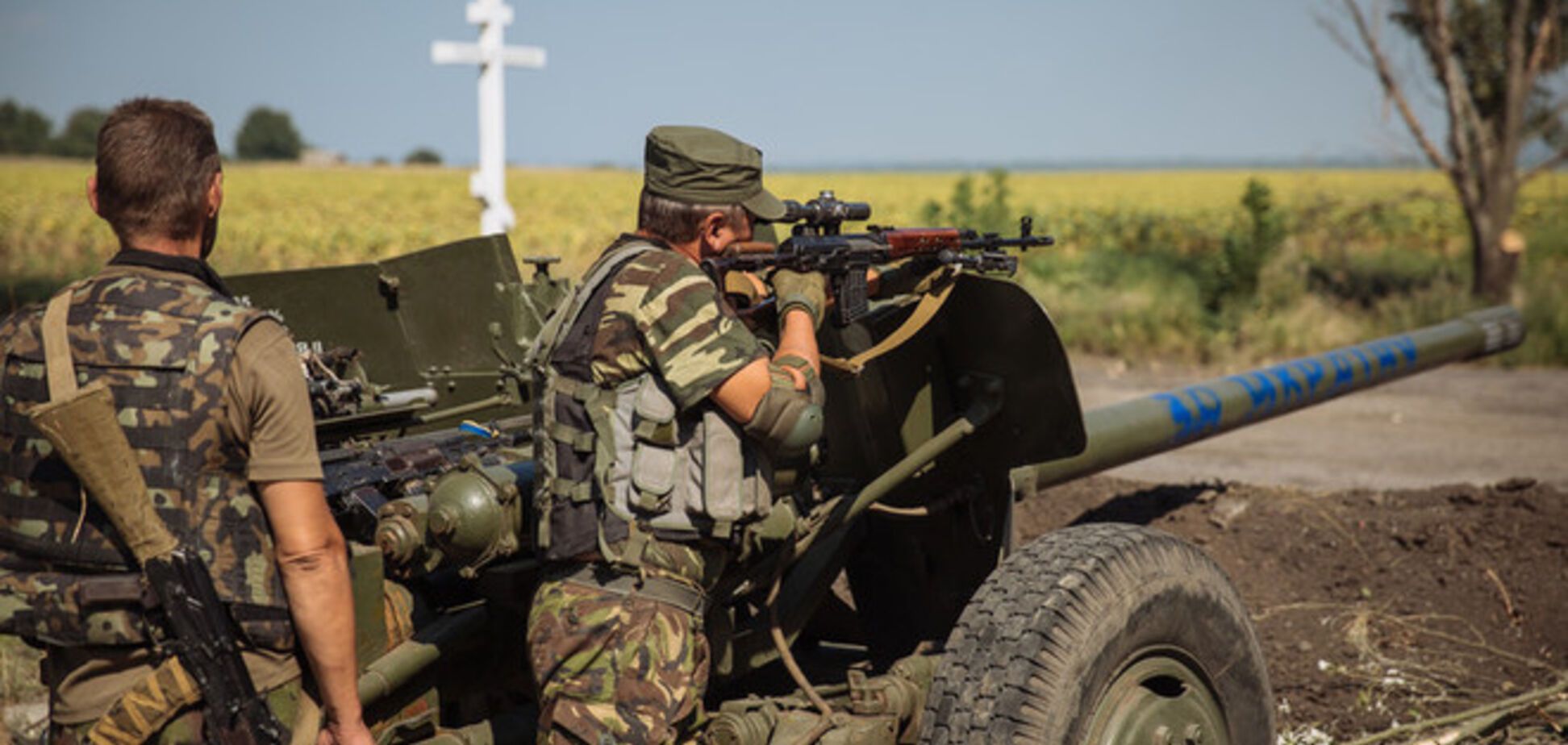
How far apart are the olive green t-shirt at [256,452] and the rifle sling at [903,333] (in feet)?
3.87

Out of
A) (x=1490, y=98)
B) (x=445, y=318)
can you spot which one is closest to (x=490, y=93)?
(x=445, y=318)

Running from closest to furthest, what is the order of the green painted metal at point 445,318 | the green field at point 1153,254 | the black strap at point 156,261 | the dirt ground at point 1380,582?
the black strap at point 156,261, the green painted metal at point 445,318, the dirt ground at point 1380,582, the green field at point 1153,254

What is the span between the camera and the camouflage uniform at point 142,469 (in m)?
2.47

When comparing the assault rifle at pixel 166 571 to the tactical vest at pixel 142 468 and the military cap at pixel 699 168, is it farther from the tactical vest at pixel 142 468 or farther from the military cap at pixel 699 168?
the military cap at pixel 699 168

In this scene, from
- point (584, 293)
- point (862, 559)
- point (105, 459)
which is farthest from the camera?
point (862, 559)

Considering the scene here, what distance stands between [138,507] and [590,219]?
2963 cm

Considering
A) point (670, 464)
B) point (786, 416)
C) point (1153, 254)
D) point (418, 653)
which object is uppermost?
point (786, 416)

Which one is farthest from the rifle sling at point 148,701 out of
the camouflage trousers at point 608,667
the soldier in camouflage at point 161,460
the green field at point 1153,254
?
the green field at point 1153,254

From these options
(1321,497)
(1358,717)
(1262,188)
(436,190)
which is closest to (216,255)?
(1262,188)

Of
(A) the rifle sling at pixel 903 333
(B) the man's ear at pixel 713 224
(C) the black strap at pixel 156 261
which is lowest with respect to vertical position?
(A) the rifle sling at pixel 903 333

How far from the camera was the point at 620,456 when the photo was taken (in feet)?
9.45

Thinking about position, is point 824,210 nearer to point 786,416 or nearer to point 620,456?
point 786,416

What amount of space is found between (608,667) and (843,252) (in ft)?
3.46

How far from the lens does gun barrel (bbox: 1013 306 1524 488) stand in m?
4.65
